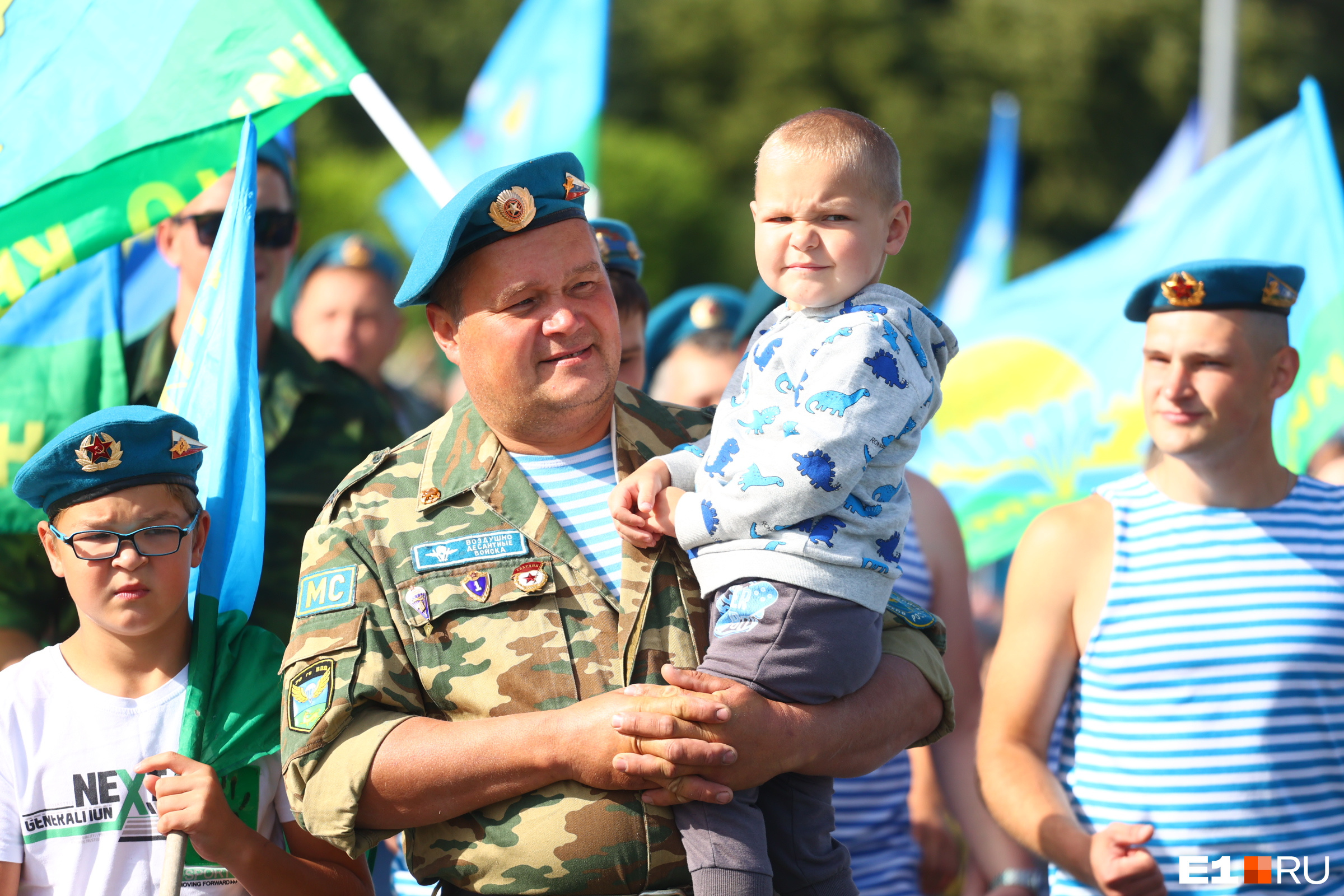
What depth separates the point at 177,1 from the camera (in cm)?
344

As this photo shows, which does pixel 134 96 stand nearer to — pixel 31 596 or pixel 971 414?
pixel 31 596

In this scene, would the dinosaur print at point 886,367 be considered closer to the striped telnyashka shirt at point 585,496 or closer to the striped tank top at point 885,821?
the striped telnyashka shirt at point 585,496

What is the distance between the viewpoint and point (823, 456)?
94.4 inches

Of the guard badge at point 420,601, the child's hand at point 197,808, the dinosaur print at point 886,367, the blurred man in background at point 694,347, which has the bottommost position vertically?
the child's hand at point 197,808

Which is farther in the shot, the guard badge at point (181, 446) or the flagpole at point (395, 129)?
the flagpole at point (395, 129)

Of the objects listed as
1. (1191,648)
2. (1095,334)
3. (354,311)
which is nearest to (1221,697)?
(1191,648)

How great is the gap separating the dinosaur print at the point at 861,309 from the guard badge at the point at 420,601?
965mm

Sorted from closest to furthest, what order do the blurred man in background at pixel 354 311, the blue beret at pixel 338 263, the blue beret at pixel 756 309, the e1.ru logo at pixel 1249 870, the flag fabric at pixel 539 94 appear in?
the e1.ru logo at pixel 1249 870 < the blue beret at pixel 756 309 < the blurred man in background at pixel 354 311 < the blue beret at pixel 338 263 < the flag fabric at pixel 539 94

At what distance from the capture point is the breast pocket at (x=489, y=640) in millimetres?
2518

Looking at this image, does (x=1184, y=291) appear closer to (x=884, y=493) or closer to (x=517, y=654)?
(x=884, y=493)

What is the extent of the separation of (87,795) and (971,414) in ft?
15.5

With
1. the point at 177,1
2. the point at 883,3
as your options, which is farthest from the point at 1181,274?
the point at 883,3

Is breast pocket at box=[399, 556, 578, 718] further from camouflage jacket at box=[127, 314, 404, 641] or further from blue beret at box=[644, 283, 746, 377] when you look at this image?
blue beret at box=[644, 283, 746, 377]

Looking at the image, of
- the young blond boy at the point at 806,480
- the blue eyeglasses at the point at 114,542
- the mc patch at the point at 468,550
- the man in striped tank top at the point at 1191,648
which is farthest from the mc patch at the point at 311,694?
the man in striped tank top at the point at 1191,648
